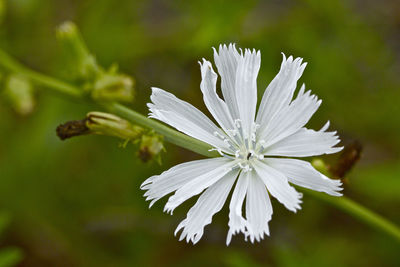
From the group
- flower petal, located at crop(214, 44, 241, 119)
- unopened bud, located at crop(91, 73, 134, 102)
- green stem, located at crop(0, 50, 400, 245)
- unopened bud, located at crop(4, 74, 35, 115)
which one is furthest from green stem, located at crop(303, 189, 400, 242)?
unopened bud, located at crop(4, 74, 35, 115)

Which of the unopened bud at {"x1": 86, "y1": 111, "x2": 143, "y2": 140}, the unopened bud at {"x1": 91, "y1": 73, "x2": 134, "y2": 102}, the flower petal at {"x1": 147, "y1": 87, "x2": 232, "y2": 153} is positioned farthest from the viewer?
the unopened bud at {"x1": 91, "y1": 73, "x2": 134, "y2": 102}

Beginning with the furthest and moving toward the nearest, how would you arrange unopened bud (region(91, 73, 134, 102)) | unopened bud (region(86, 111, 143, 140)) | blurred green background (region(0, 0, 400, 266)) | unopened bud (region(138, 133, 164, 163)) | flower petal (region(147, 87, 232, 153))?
blurred green background (region(0, 0, 400, 266)) → unopened bud (region(91, 73, 134, 102)) → unopened bud (region(86, 111, 143, 140)) → unopened bud (region(138, 133, 164, 163)) → flower petal (region(147, 87, 232, 153))

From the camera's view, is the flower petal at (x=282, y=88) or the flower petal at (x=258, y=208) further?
the flower petal at (x=282, y=88)

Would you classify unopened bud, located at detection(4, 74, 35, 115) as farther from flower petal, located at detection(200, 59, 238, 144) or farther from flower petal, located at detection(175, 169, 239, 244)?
flower petal, located at detection(175, 169, 239, 244)

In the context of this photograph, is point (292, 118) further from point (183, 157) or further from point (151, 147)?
point (183, 157)

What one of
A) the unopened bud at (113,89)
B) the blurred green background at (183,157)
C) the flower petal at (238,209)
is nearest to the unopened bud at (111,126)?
the unopened bud at (113,89)

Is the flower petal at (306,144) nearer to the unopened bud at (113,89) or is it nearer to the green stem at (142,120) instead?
the green stem at (142,120)
